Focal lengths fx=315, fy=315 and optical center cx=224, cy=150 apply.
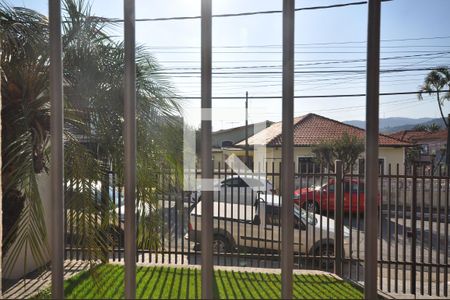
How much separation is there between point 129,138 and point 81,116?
7.24 ft

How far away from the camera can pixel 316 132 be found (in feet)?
59.9

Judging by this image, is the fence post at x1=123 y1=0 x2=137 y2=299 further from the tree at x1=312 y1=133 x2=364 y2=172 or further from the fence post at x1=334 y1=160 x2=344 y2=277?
the tree at x1=312 y1=133 x2=364 y2=172

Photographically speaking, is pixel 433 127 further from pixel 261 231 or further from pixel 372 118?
pixel 372 118

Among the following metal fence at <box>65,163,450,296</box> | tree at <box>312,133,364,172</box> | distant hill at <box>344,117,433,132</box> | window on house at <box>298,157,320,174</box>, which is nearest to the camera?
distant hill at <box>344,117,433,132</box>

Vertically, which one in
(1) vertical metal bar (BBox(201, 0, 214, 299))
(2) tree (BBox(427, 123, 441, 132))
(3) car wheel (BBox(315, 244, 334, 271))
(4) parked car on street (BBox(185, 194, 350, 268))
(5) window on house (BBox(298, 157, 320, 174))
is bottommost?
(3) car wheel (BBox(315, 244, 334, 271))

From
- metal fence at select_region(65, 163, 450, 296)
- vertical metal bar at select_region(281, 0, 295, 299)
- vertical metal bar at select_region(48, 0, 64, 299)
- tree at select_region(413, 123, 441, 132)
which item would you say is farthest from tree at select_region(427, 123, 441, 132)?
vertical metal bar at select_region(48, 0, 64, 299)

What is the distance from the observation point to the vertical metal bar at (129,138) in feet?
3.12

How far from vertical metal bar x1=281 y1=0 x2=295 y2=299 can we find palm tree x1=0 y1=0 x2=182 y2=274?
164 cm

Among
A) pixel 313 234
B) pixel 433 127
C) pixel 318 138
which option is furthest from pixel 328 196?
pixel 433 127

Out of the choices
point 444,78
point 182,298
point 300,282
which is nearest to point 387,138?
point 444,78

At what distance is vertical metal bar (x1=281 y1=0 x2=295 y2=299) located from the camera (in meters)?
0.89

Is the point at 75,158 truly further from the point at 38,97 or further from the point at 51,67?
the point at 51,67

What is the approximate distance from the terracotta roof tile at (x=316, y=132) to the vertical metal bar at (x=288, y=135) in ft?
47.8

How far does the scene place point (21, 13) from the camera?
8.62 ft
